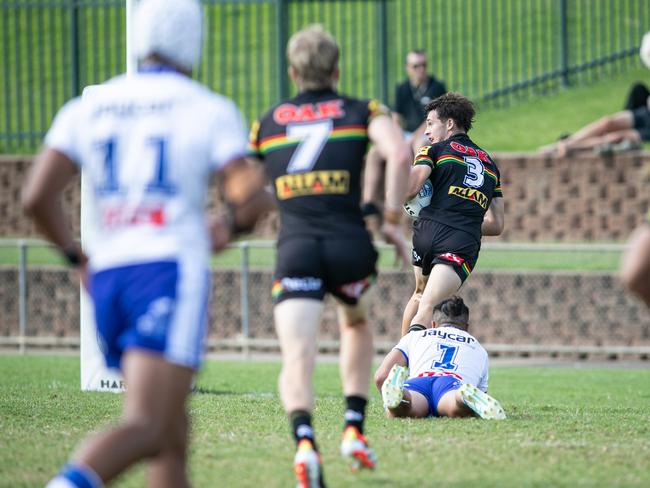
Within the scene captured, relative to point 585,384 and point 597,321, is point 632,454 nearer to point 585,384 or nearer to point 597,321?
point 585,384

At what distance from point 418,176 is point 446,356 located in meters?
1.33

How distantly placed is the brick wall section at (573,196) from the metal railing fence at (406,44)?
2.80 m

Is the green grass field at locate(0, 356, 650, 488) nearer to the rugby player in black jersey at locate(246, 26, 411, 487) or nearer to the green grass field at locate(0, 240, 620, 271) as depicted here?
the rugby player in black jersey at locate(246, 26, 411, 487)

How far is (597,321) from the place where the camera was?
642 inches

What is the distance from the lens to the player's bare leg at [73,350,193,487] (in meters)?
4.22

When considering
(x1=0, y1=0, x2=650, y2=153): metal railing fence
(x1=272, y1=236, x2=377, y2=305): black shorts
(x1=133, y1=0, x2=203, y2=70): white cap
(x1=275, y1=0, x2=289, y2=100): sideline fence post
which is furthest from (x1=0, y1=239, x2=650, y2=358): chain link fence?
(x1=133, y1=0, x2=203, y2=70): white cap

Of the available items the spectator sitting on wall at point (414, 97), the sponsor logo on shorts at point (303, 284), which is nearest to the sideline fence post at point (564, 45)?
the spectator sitting on wall at point (414, 97)

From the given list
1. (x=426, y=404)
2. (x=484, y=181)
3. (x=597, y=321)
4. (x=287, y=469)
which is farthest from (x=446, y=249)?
(x=597, y=321)

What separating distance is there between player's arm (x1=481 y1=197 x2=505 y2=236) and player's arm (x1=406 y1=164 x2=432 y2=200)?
886 millimetres

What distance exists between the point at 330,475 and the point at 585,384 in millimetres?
8134

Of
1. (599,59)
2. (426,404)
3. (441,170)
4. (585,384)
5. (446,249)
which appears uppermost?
(599,59)

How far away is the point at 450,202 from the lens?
9133mm

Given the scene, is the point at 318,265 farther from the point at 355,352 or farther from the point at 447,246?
the point at 447,246

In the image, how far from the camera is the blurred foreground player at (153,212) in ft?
14.3
